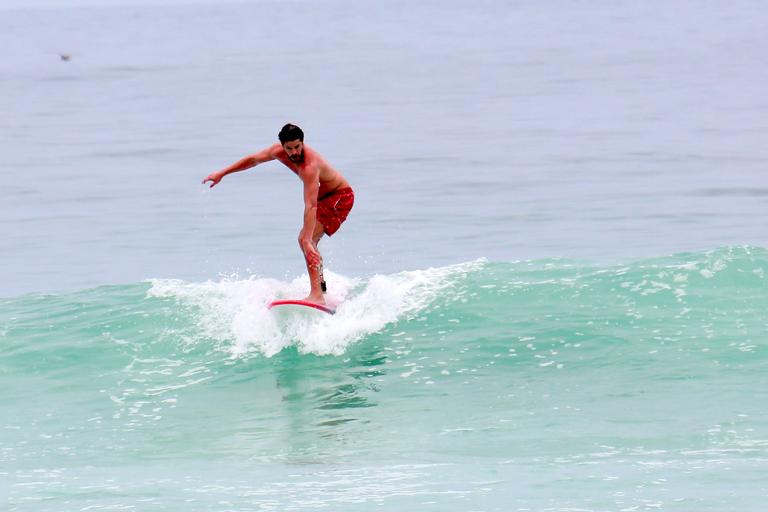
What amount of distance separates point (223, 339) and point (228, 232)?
8753 millimetres

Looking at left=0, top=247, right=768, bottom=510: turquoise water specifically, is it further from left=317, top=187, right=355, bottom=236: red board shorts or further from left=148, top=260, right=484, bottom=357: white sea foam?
left=317, top=187, right=355, bottom=236: red board shorts

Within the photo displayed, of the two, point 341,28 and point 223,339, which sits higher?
point 341,28

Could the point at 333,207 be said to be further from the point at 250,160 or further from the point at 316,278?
the point at 250,160

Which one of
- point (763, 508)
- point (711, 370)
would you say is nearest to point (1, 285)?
point (711, 370)

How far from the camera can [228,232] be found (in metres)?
23.5

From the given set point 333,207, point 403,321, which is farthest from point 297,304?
point 403,321

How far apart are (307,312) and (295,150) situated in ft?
7.07

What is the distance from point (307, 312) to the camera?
14.1 meters

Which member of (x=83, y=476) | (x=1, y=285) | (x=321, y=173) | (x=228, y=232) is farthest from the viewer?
(x=228, y=232)

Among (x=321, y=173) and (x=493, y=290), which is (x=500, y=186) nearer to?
(x=493, y=290)

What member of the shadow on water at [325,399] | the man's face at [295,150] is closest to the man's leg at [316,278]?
the shadow on water at [325,399]

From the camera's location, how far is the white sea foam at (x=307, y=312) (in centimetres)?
1426

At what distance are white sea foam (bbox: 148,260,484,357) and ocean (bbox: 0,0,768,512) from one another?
0.04 meters

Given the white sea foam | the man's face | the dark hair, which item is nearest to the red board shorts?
the man's face
